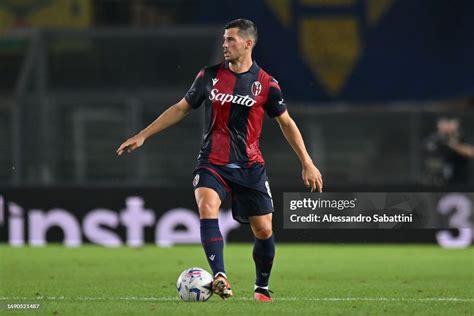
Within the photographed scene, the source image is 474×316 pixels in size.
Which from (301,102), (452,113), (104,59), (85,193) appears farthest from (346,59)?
(85,193)

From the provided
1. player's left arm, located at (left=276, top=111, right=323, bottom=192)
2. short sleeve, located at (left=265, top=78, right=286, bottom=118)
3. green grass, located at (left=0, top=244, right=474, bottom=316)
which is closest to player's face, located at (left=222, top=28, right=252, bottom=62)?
short sleeve, located at (left=265, top=78, right=286, bottom=118)

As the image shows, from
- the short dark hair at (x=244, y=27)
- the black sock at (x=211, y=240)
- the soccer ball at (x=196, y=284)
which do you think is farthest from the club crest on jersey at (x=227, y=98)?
the soccer ball at (x=196, y=284)

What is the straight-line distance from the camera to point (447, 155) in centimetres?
1947

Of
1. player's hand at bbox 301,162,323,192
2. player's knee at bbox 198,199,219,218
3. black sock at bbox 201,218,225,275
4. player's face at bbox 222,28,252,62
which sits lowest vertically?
black sock at bbox 201,218,225,275

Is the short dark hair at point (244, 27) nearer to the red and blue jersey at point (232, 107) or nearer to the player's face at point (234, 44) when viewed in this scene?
the player's face at point (234, 44)

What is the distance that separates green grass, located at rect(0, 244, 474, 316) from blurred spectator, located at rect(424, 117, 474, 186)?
1818 mm

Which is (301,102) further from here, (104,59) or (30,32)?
(30,32)

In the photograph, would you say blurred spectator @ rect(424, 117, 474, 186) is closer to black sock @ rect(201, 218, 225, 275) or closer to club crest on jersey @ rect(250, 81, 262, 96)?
club crest on jersey @ rect(250, 81, 262, 96)

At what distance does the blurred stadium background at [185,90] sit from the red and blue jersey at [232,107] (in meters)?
7.59

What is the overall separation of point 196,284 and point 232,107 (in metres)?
1.37

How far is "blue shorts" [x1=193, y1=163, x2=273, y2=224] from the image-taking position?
32.9 ft

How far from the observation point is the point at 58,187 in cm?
1820

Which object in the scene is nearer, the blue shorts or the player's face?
the player's face

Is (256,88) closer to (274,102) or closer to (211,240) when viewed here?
(274,102)
